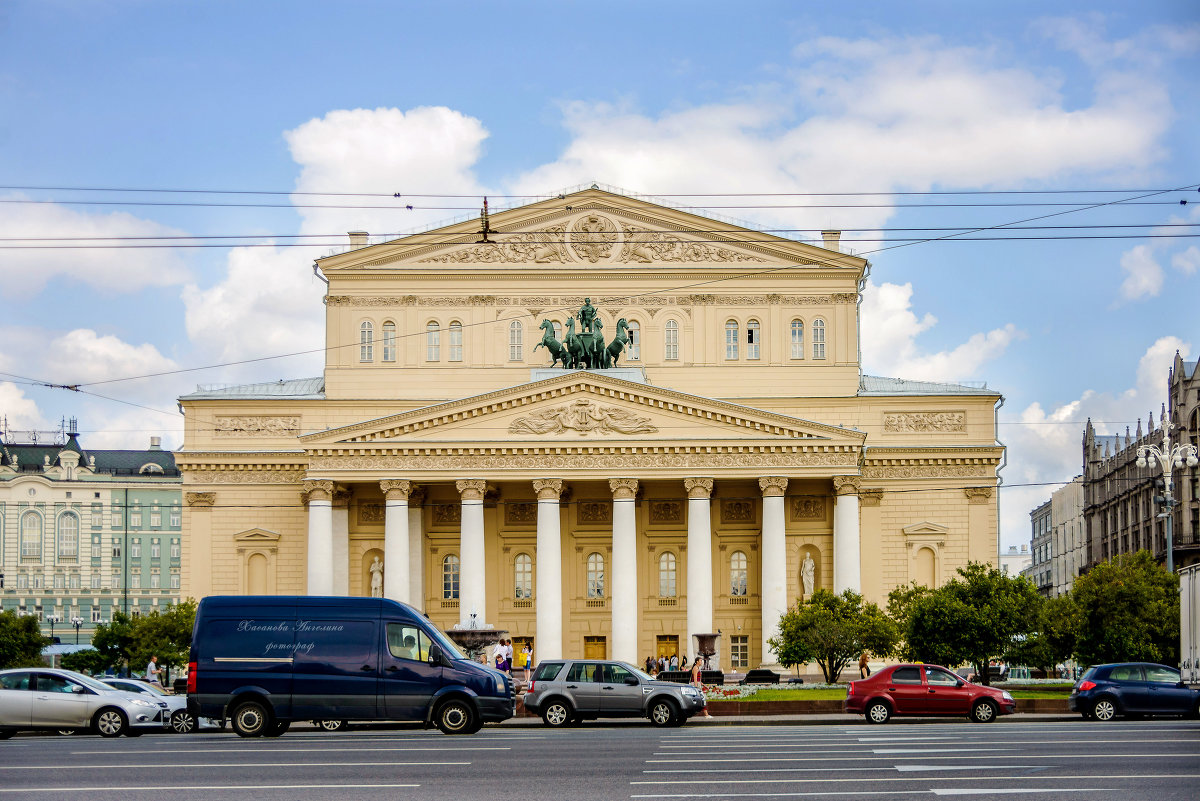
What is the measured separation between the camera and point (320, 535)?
62.4m

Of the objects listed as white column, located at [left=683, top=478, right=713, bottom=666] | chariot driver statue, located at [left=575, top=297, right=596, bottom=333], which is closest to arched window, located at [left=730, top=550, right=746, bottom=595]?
white column, located at [left=683, top=478, right=713, bottom=666]

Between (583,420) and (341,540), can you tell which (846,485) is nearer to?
(583,420)

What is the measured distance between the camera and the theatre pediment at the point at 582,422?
6153 cm

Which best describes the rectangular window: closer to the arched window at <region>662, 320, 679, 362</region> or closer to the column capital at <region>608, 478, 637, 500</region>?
the column capital at <region>608, 478, 637, 500</region>

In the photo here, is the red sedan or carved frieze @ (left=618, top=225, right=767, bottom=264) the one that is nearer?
the red sedan

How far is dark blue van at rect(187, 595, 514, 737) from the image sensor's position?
1183 inches

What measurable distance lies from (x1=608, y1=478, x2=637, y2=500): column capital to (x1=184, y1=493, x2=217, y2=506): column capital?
17.8 m

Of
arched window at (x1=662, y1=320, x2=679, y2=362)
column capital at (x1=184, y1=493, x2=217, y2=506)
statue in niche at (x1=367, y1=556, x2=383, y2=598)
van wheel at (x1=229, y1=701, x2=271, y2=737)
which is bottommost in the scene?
van wheel at (x1=229, y1=701, x2=271, y2=737)

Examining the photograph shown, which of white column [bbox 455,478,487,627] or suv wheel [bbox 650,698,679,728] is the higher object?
white column [bbox 455,478,487,627]

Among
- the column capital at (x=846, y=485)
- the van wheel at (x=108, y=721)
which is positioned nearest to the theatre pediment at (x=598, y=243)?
the column capital at (x=846, y=485)

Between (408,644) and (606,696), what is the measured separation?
17.7 feet

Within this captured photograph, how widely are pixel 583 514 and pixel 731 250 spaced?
13855 millimetres

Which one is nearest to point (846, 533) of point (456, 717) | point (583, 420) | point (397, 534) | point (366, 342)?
point (583, 420)

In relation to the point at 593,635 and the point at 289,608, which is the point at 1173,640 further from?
the point at 289,608
